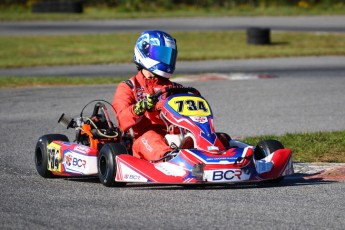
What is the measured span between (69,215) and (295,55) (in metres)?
16.9

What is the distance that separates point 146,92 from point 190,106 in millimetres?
682

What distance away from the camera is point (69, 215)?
19.9 ft

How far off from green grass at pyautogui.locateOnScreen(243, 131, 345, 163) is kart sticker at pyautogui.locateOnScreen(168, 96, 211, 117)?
1748 mm

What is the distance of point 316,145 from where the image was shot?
948cm

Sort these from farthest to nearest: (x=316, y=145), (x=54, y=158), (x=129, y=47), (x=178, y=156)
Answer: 1. (x=129, y=47)
2. (x=316, y=145)
3. (x=54, y=158)
4. (x=178, y=156)

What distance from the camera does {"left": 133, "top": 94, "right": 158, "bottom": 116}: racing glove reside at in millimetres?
7547

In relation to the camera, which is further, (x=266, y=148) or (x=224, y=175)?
(x=266, y=148)

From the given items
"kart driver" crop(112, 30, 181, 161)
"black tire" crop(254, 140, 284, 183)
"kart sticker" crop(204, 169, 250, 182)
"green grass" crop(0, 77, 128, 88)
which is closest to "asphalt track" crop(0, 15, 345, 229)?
"kart sticker" crop(204, 169, 250, 182)

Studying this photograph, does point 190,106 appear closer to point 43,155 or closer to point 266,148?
point 266,148

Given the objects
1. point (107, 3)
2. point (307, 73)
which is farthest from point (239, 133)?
point (107, 3)

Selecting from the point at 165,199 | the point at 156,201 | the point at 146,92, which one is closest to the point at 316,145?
the point at 146,92

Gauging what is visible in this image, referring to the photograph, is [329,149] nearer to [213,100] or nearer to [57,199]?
[57,199]

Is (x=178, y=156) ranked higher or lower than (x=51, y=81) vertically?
higher

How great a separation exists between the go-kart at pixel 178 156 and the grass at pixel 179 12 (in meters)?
29.5
